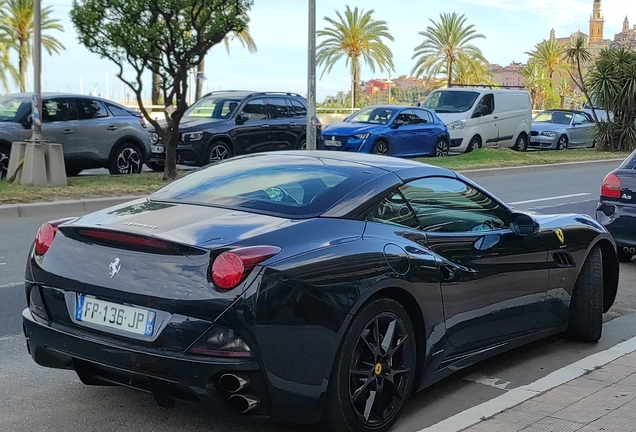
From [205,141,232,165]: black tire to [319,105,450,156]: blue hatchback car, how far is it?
2.75 m

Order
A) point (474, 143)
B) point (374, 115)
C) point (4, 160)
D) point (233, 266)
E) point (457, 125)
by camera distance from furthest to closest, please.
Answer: point (474, 143), point (457, 125), point (374, 115), point (4, 160), point (233, 266)

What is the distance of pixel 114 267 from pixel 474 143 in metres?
23.4

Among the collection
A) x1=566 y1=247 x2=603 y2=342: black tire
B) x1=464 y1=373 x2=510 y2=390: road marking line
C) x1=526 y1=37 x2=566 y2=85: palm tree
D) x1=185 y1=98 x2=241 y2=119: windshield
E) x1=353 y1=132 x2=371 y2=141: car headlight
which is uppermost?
x1=526 y1=37 x2=566 y2=85: palm tree

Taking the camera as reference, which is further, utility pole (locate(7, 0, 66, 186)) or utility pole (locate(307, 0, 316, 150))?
utility pole (locate(307, 0, 316, 150))

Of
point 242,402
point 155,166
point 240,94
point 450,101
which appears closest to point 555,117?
point 450,101

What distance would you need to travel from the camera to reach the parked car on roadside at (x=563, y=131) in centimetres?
3111

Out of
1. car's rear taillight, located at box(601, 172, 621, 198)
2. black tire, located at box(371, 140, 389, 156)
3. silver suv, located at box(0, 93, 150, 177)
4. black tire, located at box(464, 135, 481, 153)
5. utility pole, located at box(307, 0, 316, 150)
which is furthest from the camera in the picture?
black tire, located at box(464, 135, 481, 153)

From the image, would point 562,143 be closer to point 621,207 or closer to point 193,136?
point 193,136

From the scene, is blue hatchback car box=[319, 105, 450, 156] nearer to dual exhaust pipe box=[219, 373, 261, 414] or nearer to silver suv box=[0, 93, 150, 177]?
silver suv box=[0, 93, 150, 177]

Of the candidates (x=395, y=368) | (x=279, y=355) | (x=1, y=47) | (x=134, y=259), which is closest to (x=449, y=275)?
(x=395, y=368)

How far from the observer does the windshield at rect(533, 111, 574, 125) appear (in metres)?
32.4

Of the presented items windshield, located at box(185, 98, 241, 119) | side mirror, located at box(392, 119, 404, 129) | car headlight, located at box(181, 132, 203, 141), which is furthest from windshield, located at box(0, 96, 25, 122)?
side mirror, located at box(392, 119, 404, 129)

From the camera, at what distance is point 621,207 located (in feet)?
30.3

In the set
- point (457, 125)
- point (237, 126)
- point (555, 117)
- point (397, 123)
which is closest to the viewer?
point (237, 126)
